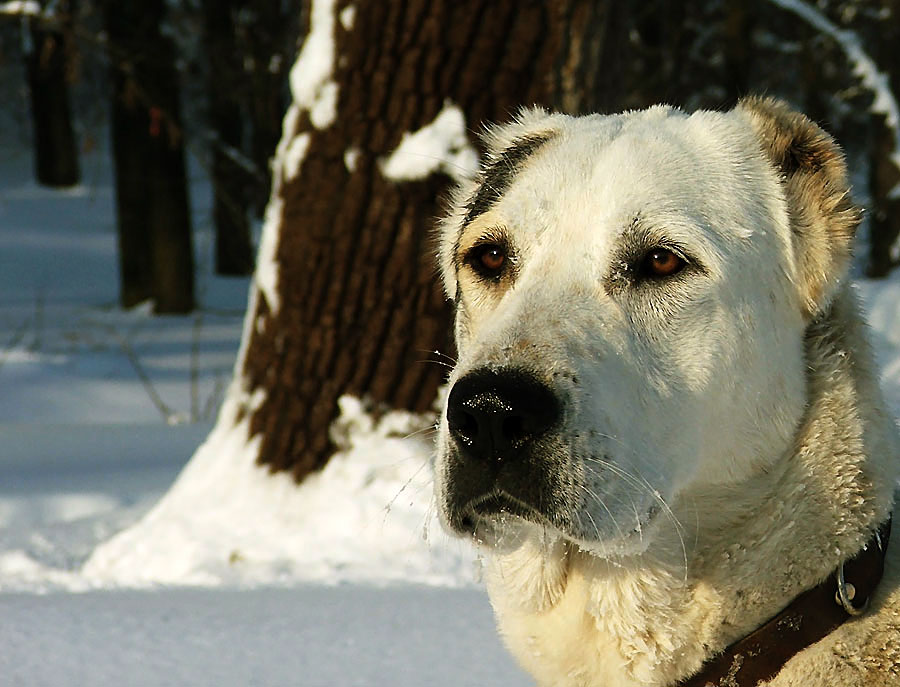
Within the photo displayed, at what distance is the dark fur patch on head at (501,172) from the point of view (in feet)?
9.00

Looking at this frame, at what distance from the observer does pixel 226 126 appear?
19875 mm

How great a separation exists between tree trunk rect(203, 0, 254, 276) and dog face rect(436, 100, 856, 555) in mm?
11814

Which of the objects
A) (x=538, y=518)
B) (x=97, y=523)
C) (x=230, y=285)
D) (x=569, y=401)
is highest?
(x=569, y=401)

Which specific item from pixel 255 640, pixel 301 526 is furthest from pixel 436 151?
pixel 255 640

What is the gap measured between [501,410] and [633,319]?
1.49ft

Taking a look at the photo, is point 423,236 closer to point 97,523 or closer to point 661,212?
point 97,523

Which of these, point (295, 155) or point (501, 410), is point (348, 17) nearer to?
point (295, 155)

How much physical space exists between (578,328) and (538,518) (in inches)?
14.9

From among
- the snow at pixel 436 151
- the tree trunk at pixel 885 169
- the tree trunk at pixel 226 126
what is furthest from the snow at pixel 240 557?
the tree trunk at pixel 226 126

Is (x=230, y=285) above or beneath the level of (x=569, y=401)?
beneath

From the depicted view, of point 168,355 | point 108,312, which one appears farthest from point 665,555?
point 108,312

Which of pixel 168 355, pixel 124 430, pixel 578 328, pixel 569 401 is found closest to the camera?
pixel 569 401

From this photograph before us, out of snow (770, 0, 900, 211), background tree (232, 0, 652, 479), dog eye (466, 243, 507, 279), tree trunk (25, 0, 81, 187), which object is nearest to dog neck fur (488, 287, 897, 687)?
dog eye (466, 243, 507, 279)

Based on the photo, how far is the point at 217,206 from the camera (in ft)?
59.7
